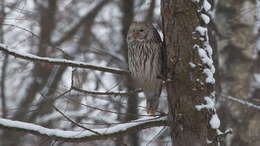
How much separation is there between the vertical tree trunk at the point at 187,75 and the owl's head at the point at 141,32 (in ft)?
2.74

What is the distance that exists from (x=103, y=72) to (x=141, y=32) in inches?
47.8

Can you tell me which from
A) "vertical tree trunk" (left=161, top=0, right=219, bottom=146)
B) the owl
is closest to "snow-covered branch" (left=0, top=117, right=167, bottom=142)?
"vertical tree trunk" (left=161, top=0, right=219, bottom=146)

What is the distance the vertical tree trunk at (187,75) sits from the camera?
9.01ft

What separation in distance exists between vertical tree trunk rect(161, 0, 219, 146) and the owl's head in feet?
2.74

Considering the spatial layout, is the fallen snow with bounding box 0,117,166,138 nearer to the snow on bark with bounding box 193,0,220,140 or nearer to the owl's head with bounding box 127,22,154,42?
the snow on bark with bounding box 193,0,220,140

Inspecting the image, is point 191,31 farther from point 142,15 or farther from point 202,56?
point 142,15

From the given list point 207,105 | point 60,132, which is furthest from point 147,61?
point 60,132

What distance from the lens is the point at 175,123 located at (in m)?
2.80

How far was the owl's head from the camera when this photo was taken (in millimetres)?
3770

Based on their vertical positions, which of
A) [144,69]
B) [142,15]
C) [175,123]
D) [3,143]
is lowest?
[3,143]

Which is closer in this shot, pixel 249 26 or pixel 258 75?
pixel 258 75

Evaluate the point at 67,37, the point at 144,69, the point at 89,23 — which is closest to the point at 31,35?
the point at 144,69

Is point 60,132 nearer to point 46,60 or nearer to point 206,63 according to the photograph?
point 46,60

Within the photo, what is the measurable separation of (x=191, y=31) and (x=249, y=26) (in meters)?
2.88
